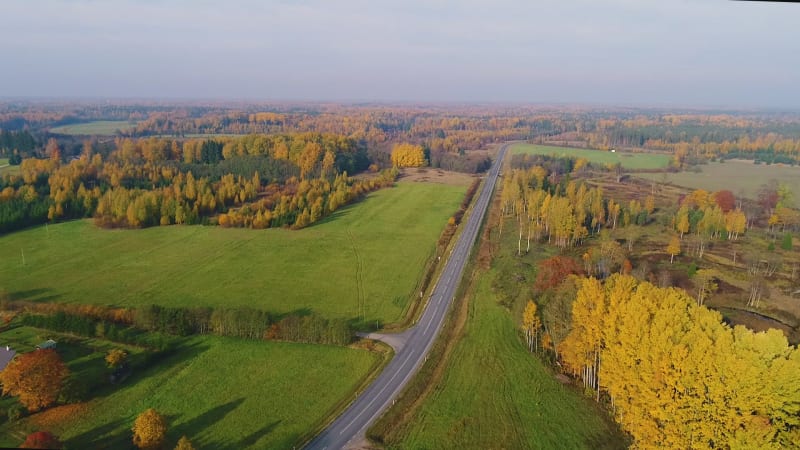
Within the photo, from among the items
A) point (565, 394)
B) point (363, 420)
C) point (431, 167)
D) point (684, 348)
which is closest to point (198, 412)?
point (363, 420)

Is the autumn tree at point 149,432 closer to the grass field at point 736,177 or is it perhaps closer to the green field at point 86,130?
the grass field at point 736,177

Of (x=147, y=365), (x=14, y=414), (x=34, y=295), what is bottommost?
(x=147, y=365)

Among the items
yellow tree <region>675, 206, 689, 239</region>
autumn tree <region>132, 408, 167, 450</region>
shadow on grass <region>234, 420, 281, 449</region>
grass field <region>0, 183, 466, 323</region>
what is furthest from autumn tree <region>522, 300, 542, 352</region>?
yellow tree <region>675, 206, 689, 239</region>

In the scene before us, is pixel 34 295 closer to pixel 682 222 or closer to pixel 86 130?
pixel 682 222

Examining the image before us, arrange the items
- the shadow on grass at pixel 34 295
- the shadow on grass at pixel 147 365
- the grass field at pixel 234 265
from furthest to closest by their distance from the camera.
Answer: the grass field at pixel 234 265, the shadow on grass at pixel 34 295, the shadow on grass at pixel 147 365

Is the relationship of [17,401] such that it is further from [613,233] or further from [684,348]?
[613,233]

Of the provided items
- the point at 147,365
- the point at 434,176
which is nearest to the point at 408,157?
the point at 434,176

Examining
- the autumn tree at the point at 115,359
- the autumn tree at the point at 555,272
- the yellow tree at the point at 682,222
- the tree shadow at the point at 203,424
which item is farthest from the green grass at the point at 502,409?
the yellow tree at the point at 682,222
